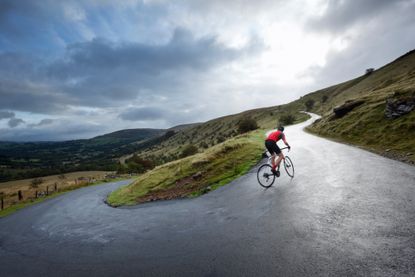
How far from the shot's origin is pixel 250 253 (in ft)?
23.6

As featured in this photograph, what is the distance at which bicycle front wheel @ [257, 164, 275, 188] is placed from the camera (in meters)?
14.6

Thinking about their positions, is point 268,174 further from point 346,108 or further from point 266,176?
point 346,108

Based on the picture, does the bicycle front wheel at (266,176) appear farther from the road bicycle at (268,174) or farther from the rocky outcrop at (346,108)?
the rocky outcrop at (346,108)

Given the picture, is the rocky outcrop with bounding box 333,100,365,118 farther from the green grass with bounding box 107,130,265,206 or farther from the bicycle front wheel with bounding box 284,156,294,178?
the bicycle front wheel with bounding box 284,156,294,178

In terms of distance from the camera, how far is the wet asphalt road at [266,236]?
20.3 feet

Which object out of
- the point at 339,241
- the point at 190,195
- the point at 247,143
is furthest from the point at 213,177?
the point at 339,241

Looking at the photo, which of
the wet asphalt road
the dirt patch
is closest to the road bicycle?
the wet asphalt road

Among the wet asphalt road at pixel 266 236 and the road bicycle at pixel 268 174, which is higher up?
the road bicycle at pixel 268 174

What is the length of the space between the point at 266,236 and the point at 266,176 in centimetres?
675

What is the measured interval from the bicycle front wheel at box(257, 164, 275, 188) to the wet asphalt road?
1.46ft

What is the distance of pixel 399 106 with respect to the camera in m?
28.8

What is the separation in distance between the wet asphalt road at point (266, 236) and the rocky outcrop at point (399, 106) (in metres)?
15.8

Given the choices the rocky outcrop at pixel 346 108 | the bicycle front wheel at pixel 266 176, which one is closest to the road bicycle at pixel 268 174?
the bicycle front wheel at pixel 266 176

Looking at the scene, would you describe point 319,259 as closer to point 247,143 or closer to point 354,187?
point 354,187
